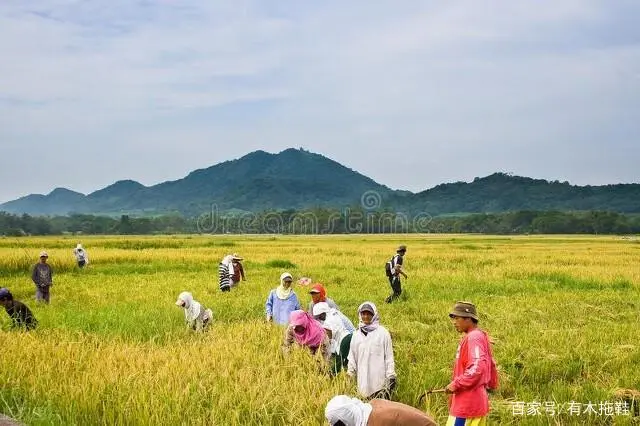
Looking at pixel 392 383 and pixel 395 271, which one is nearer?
pixel 392 383

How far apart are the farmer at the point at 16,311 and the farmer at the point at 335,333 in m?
4.62

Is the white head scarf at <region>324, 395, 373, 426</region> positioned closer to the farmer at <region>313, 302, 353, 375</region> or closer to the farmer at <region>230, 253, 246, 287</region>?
the farmer at <region>313, 302, 353, 375</region>

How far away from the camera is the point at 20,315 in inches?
358

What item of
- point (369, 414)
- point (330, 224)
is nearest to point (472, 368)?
point (369, 414)

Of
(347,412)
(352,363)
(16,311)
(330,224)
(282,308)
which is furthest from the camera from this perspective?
(330,224)

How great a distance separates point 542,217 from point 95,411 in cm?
11667

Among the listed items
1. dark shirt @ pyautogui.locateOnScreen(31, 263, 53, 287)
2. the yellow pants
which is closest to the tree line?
dark shirt @ pyautogui.locateOnScreen(31, 263, 53, 287)

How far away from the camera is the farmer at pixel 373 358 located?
613cm

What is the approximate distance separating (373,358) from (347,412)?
1955 mm

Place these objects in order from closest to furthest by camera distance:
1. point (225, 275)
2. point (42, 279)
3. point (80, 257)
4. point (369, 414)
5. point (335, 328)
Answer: point (369, 414) → point (335, 328) → point (42, 279) → point (225, 275) → point (80, 257)

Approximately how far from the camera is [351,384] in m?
6.43

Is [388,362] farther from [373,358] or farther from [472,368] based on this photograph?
[472,368]

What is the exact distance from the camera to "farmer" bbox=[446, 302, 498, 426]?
4.89m

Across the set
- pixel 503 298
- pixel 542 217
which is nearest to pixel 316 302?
pixel 503 298
